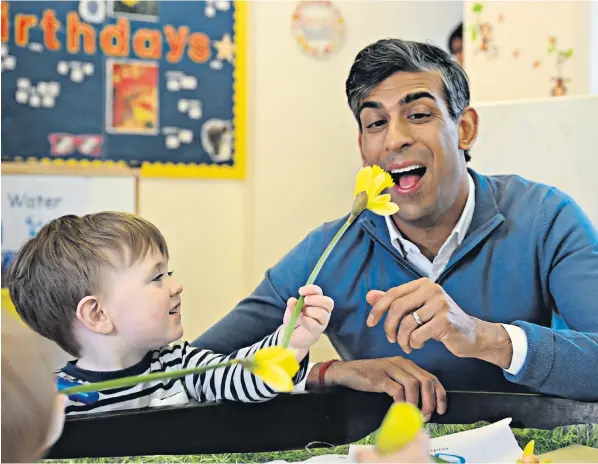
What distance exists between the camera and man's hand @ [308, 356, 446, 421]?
3.30 ft

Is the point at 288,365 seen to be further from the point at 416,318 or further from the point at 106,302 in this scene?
the point at 106,302

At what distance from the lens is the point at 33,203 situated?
2.64 metres

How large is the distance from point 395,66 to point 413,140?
0.13 m

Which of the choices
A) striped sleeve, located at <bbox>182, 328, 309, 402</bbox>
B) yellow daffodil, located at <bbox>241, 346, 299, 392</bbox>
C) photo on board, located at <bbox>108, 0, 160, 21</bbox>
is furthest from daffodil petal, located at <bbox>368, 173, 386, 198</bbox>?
photo on board, located at <bbox>108, 0, 160, 21</bbox>

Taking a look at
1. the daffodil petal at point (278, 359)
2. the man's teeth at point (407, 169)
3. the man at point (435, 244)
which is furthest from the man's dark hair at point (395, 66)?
the daffodil petal at point (278, 359)

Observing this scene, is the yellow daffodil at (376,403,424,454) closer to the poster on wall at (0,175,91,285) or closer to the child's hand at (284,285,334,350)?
the child's hand at (284,285,334,350)

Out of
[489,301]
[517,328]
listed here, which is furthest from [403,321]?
[489,301]

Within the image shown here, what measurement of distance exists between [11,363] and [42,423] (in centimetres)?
4

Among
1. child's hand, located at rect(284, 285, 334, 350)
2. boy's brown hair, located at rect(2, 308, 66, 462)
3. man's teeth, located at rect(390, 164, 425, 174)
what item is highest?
man's teeth, located at rect(390, 164, 425, 174)

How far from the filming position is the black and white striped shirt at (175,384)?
97cm

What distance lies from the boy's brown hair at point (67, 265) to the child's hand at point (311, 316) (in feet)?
0.94

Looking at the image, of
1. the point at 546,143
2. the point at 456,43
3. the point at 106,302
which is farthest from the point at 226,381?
the point at 456,43

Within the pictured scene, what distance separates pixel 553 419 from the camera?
0.95 metres

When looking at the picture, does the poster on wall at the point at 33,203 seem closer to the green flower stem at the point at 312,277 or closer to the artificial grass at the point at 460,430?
the artificial grass at the point at 460,430
